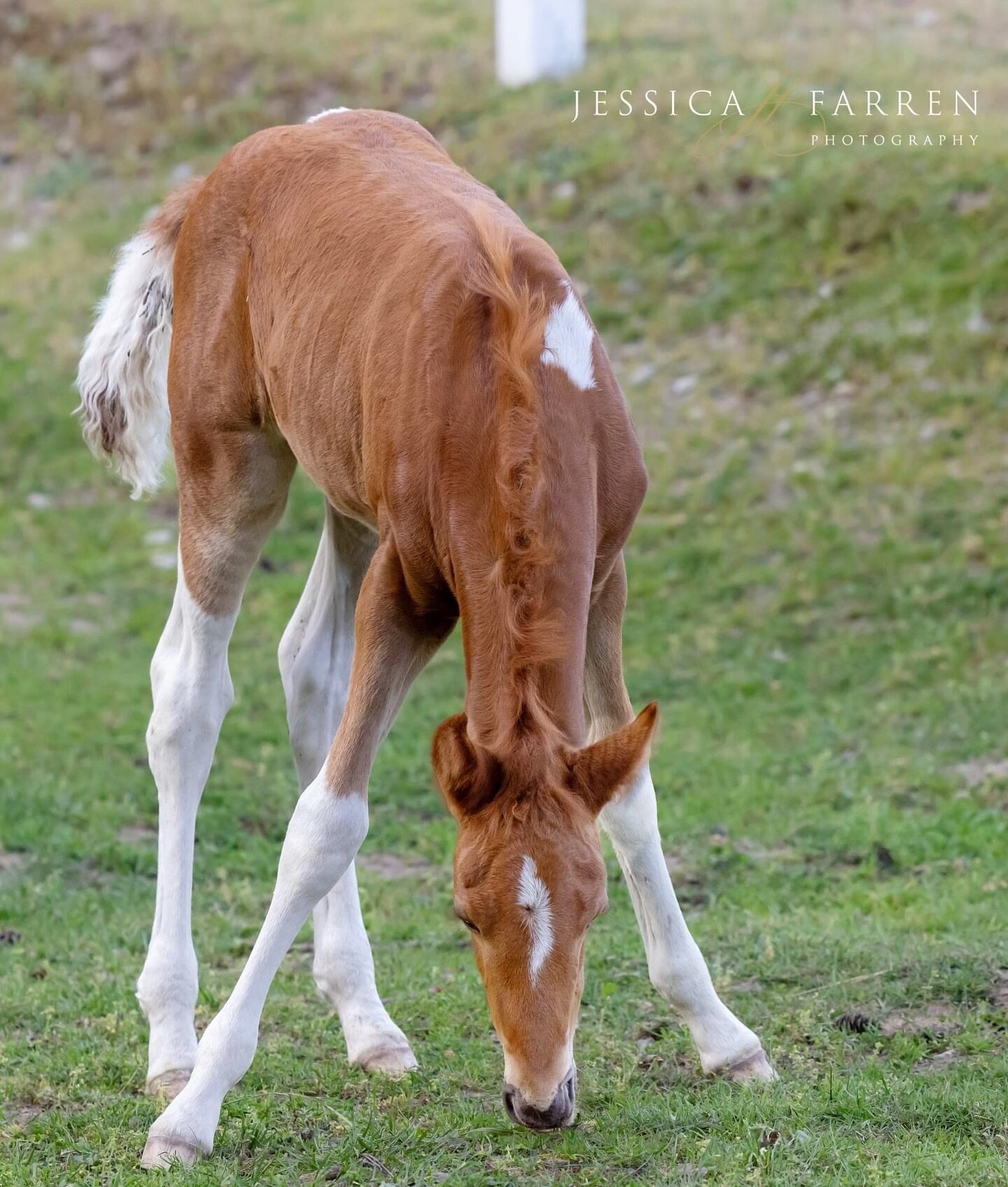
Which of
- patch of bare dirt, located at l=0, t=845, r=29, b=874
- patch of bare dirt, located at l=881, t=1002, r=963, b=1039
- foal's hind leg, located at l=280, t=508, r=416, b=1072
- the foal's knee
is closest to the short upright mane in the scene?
the foal's knee

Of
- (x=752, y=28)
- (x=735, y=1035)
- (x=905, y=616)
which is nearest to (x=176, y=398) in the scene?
(x=735, y=1035)

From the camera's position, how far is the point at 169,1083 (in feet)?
12.7

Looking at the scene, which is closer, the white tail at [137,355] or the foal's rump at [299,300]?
the foal's rump at [299,300]

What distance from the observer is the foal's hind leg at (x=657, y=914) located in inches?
148

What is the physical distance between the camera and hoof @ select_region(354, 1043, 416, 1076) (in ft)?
13.0

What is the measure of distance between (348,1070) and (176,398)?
69.5 inches

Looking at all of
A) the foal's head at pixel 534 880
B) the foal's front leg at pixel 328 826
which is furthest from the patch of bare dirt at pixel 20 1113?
the foal's head at pixel 534 880

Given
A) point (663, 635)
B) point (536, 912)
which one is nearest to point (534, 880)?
point (536, 912)

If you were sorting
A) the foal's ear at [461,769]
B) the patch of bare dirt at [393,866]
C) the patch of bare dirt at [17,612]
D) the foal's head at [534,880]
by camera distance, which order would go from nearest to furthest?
1. the foal's head at [534,880]
2. the foal's ear at [461,769]
3. the patch of bare dirt at [393,866]
4. the patch of bare dirt at [17,612]

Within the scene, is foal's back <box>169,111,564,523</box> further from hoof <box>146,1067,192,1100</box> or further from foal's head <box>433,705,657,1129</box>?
hoof <box>146,1067,192,1100</box>

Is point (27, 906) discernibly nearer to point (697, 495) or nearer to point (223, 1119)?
point (223, 1119)

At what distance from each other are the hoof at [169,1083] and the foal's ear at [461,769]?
131cm

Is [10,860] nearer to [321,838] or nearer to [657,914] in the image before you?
[321,838]

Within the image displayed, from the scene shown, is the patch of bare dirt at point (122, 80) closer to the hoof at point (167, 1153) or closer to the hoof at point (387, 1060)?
the hoof at point (387, 1060)
